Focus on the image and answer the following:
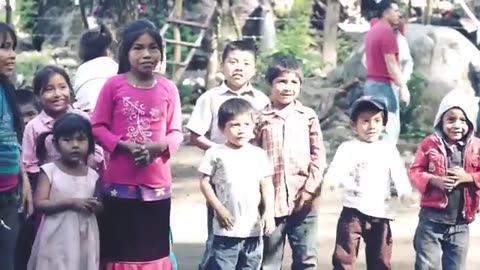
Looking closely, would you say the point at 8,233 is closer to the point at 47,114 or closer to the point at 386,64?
the point at 47,114

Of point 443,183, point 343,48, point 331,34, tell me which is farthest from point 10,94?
point 343,48

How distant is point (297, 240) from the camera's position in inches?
252

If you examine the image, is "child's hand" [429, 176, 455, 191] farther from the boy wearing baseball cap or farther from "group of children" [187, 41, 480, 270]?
the boy wearing baseball cap

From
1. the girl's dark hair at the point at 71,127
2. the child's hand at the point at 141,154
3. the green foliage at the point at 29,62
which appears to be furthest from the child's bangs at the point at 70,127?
the green foliage at the point at 29,62

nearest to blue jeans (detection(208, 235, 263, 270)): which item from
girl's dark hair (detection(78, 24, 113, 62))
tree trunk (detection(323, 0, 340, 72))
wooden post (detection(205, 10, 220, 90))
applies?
girl's dark hair (detection(78, 24, 113, 62))

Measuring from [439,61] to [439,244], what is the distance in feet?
26.6

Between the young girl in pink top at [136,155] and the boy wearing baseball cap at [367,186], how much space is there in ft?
3.86

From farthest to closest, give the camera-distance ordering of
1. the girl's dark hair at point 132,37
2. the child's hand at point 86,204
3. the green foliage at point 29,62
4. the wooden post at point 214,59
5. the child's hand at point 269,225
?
the green foliage at point 29,62 → the wooden post at point 214,59 → the child's hand at point 269,225 → the girl's dark hair at point 132,37 → the child's hand at point 86,204

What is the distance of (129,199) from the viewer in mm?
5598

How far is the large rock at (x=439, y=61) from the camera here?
13773 mm

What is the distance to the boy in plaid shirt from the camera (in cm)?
632

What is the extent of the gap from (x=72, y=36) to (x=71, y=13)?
72cm

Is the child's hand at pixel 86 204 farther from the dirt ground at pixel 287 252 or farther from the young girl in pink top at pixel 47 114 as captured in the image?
the dirt ground at pixel 287 252

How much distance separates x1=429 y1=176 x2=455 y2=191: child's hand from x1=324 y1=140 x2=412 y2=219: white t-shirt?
7.0 inches
